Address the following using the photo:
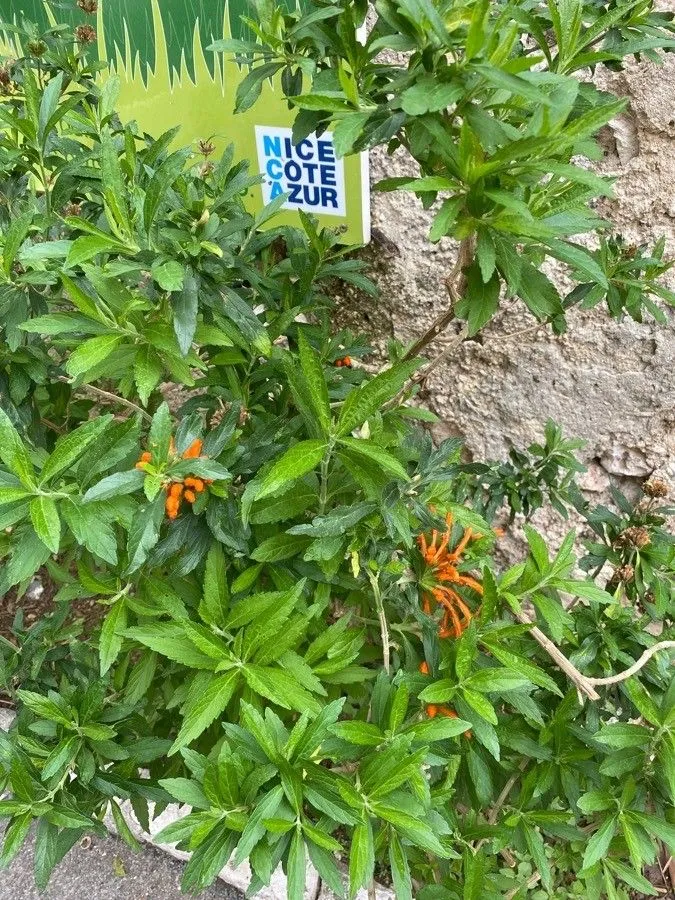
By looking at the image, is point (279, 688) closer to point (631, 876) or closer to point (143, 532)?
point (143, 532)

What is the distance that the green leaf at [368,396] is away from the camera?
0.76 metres

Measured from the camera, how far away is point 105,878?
1624 mm

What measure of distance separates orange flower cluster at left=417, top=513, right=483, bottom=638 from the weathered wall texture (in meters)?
0.58

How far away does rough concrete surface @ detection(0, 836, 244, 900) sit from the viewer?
1.59 metres

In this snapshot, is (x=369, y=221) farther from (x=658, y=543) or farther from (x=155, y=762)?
(x=155, y=762)

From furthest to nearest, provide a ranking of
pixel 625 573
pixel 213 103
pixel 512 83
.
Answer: pixel 213 103
pixel 625 573
pixel 512 83

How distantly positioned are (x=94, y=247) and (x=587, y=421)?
4.41ft

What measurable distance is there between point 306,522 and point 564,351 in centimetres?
96

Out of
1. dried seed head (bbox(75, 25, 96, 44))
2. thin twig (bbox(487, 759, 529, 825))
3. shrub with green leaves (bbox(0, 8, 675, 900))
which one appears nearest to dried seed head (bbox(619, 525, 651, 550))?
shrub with green leaves (bbox(0, 8, 675, 900))

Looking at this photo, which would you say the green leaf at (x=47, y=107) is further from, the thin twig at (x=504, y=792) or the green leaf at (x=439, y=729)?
the thin twig at (x=504, y=792)

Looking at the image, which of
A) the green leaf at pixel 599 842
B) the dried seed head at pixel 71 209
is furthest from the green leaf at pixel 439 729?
the dried seed head at pixel 71 209

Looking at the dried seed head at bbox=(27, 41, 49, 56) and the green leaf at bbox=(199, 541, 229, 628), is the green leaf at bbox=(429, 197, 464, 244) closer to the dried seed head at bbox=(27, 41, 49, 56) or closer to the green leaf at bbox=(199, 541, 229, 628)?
the green leaf at bbox=(199, 541, 229, 628)

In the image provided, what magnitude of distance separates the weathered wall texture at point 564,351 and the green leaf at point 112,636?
0.96 m

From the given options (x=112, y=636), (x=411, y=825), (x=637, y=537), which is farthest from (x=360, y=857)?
(x=637, y=537)
